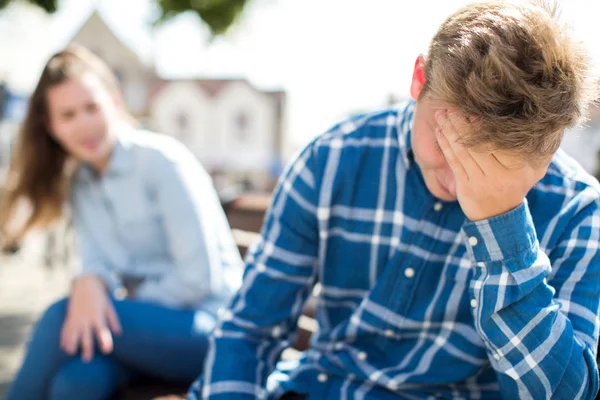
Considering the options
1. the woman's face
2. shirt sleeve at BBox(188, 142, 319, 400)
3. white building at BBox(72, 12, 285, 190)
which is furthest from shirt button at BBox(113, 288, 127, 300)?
white building at BBox(72, 12, 285, 190)

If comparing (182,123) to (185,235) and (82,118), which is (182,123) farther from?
(185,235)

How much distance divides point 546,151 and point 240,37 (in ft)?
65.9

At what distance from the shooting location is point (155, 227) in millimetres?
2443

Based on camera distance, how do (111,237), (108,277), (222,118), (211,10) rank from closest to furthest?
(108,277)
(111,237)
(211,10)
(222,118)

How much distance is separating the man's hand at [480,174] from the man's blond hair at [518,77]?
3 cm

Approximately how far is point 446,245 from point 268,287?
486 millimetres

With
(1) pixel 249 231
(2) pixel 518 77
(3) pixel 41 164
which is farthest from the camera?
(1) pixel 249 231

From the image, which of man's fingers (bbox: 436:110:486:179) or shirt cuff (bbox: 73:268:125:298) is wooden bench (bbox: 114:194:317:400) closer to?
shirt cuff (bbox: 73:268:125:298)

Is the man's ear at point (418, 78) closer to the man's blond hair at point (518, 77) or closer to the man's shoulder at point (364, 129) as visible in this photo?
the man's blond hair at point (518, 77)

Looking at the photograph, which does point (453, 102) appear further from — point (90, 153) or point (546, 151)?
point (90, 153)

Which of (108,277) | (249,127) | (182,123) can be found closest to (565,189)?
(108,277)

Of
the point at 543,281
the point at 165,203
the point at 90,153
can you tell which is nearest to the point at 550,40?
the point at 543,281

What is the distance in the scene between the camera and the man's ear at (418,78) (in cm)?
123

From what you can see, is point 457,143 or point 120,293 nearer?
point 457,143
